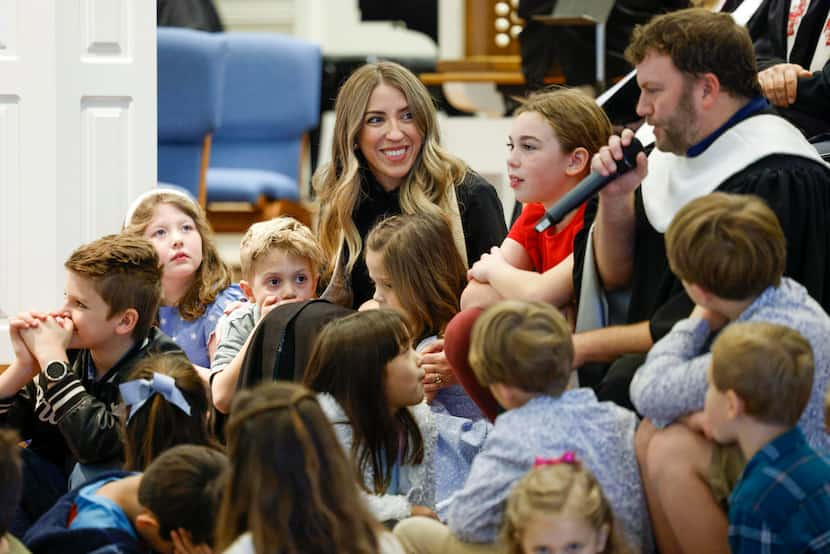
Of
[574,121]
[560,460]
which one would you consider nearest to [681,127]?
[574,121]

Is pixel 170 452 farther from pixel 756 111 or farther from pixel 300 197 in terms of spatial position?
pixel 300 197

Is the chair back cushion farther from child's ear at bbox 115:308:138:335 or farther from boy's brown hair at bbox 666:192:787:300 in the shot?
boy's brown hair at bbox 666:192:787:300

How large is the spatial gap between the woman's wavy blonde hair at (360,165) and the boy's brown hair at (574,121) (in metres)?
0.48

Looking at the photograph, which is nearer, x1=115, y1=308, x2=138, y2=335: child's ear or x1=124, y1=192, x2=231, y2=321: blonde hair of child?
x1=115, y1=308, x2=138, y2=335: child's ear

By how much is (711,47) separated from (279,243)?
1330 mm

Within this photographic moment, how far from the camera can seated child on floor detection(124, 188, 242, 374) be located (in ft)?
13.8

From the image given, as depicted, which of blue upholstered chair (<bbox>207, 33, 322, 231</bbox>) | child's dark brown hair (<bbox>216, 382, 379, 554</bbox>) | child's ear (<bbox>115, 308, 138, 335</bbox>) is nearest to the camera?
child's dark brown hair (<bbox>216, 382, 379, 554</bbox>)

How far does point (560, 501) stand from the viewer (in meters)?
2.56

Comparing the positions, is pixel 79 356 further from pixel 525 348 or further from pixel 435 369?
pixel 525 348

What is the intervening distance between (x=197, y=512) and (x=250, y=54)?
609 cm

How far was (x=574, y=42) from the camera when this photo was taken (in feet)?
21.3

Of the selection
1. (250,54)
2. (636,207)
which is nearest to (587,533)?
(636,207)

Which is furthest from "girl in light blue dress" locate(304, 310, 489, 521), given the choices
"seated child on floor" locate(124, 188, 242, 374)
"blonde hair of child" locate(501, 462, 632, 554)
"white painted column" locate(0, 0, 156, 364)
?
"white painted column" locate(0, 0, 156, 364)

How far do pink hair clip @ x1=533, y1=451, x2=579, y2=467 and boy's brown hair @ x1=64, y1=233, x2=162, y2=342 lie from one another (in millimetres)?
1340
